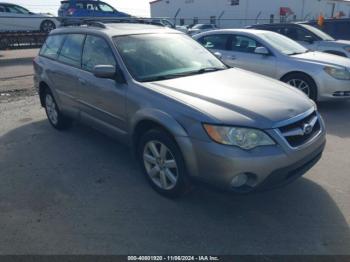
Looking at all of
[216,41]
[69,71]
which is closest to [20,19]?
[216,41]

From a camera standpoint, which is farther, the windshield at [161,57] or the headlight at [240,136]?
the windshield at [161,57]

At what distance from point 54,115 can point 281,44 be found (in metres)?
4.90

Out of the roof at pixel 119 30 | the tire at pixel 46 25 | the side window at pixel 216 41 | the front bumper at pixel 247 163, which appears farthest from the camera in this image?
the tire at pixel 46 25

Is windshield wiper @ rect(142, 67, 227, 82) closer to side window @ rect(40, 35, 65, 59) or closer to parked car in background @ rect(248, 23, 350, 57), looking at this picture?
side window @ rect(40, 35, 65, 59)

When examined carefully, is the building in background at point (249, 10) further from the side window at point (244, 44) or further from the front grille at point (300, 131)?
the front grille at point (300, 131)

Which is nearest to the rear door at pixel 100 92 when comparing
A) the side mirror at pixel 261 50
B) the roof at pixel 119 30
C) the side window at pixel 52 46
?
the roof at pixel 119 30

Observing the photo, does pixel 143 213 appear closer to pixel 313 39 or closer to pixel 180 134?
pixel 180 134

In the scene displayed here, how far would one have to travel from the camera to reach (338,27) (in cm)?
1206

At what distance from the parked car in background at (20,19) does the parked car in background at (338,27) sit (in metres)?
13.6

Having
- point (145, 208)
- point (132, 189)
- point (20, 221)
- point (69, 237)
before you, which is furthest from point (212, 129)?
point (20, 221)

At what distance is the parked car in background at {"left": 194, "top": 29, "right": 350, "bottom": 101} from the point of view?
21.1 feet

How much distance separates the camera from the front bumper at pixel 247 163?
9.21ft

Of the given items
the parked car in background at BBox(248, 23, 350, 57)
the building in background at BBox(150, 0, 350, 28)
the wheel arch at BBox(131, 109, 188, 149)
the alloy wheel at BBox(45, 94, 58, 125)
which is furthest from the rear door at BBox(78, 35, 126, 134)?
the building in background at BBox(150, 0, 350, 28)

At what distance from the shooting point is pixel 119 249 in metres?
2.78
